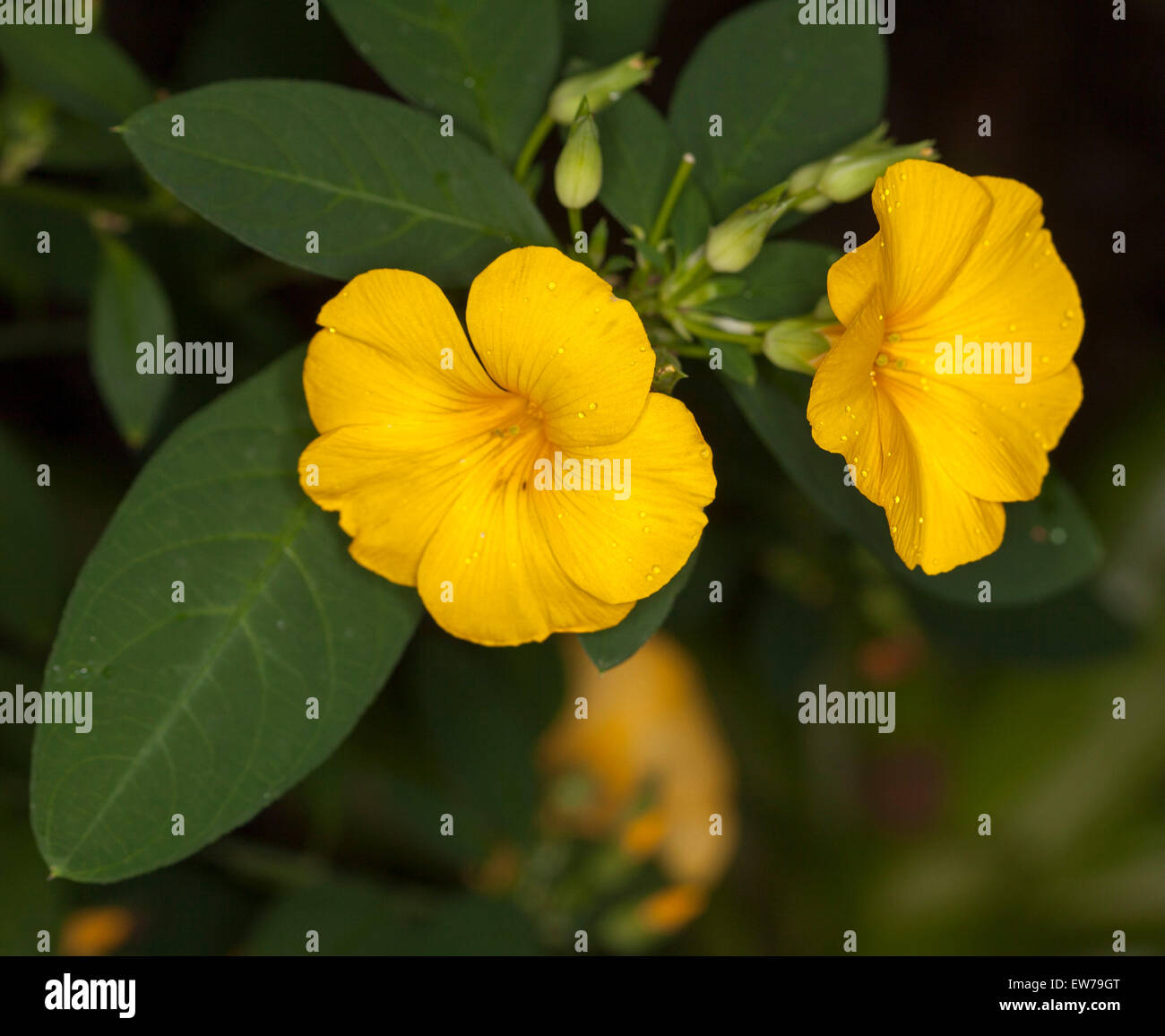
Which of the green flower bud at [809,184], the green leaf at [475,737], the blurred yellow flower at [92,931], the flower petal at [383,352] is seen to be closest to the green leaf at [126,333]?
the flower petal at [383,352]

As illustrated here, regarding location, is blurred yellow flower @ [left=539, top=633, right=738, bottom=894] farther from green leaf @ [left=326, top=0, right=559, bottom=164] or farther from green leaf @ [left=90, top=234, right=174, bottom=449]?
green leaf @ [left=326, top=0, right=559, bottom=164]

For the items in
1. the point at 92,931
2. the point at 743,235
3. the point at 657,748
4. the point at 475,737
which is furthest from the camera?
the point at 657,748

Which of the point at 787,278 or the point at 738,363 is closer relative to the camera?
the point at 738,363

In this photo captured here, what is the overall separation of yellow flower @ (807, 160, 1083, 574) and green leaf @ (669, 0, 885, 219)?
40 cm

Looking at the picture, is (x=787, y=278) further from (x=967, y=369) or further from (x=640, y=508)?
(x=640, y=508)

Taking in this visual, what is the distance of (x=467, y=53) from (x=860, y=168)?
0.62 m

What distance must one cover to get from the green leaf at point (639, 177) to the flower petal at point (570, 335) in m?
0.32

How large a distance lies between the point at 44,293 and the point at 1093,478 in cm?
271

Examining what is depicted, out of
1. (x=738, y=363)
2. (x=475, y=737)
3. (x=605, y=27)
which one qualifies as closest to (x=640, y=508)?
(x=738, y=363)

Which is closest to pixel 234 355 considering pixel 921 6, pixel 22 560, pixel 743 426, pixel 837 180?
pixel 22 560

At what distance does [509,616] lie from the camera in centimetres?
133

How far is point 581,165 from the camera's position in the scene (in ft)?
4.39

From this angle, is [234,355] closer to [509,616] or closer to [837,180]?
[509,616]

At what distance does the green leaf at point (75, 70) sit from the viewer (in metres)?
1.70
